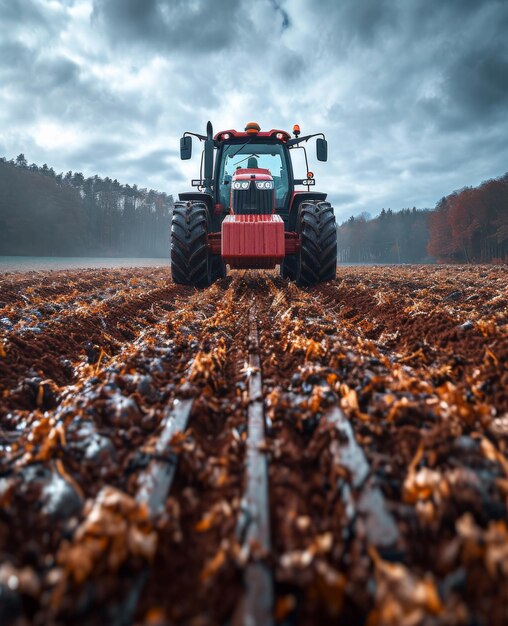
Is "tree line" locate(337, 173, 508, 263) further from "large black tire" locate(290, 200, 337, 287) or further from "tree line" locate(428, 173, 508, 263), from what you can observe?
"large black tire" locate(290, 200, 337, 287)

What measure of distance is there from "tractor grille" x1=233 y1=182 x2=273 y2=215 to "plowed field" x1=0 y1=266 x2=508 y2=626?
A: 5594mm

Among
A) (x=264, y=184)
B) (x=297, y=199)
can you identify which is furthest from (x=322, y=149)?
(x=264, y=184)

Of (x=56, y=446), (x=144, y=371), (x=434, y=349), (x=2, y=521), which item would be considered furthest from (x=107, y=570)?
(x=434, y=349)

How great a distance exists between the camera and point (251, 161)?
8.80m

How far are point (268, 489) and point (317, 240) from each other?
639cm

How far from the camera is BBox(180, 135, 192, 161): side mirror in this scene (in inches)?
304

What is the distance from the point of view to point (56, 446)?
64.0 inches

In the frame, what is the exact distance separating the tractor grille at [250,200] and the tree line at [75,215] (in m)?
51.1

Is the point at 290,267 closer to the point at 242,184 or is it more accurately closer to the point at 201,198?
the point at 242,184

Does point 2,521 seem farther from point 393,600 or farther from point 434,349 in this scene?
point 434,349

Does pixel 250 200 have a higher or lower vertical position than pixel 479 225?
lower

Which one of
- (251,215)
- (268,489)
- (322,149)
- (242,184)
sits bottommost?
(268,489)

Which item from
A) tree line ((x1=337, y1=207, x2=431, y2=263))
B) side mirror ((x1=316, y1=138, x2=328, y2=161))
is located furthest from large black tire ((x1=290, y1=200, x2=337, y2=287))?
tree line ((x1=337, y1=207, x2=431, y2=263))

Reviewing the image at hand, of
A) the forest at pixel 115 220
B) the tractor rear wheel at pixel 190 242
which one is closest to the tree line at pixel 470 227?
the forest at pixel 115 220
